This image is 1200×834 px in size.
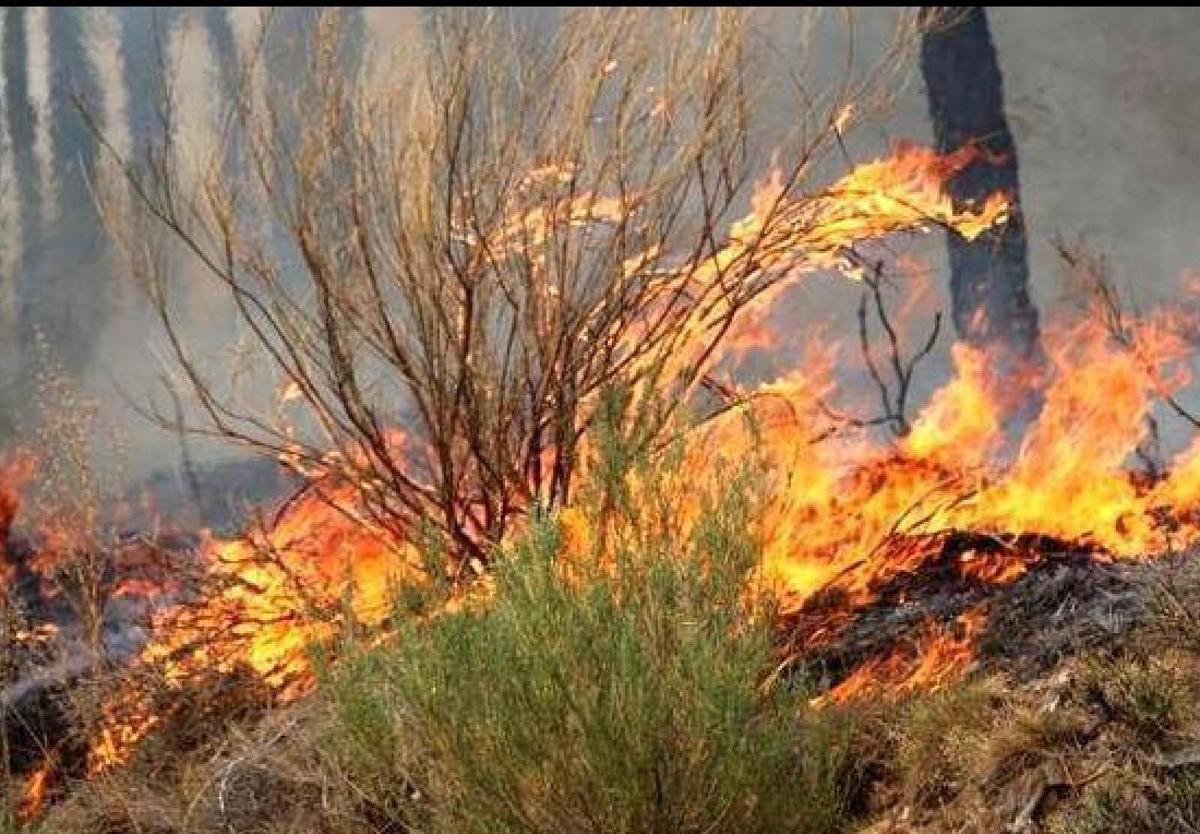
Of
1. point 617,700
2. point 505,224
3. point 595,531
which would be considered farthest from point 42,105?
point 617,700

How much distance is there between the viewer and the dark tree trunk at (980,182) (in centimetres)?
1307

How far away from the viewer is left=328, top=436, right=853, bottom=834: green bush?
3662 millimetres

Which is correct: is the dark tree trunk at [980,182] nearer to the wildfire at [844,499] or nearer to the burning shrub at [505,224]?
the wildfire at [844,499]

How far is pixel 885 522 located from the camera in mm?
6273

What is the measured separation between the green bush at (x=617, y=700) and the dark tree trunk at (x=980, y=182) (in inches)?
357

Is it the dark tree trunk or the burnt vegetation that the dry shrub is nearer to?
the burnt vegetation

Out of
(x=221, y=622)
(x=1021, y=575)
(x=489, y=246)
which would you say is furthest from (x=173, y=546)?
(x=1021, y=575)

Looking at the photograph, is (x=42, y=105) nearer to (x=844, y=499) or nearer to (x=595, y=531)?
(x=844, y=499)

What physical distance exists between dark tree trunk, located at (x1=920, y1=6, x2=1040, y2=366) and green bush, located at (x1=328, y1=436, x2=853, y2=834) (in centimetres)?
906

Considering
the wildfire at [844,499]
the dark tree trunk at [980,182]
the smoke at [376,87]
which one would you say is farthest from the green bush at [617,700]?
the dark tree trunk at [980,182]

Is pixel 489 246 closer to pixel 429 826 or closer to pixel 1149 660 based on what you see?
pixel 429 826

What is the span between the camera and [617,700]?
142 inches

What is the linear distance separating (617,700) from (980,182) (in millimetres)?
10892

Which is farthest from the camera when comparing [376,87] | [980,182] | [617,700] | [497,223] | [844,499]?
[980,182]
